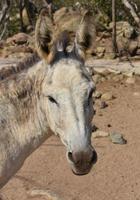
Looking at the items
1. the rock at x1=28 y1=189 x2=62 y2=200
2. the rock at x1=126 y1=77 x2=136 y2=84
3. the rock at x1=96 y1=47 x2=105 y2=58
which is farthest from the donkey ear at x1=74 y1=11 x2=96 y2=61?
the rock at x1=96 y1=47 x2=105 y2=58

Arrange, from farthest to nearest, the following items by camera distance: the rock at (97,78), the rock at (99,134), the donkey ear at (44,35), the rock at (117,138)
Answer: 1. the rock at (97,78)
2. the rock at (99,134)
3. the rock at (117,138)
4. the donkey ear at (44,35)

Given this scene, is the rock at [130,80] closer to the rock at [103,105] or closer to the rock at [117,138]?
the rock at [103,105]

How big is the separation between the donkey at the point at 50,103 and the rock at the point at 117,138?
3724 millimetres

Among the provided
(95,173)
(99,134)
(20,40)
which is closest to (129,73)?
(99,134)

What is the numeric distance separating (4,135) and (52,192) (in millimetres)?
2199

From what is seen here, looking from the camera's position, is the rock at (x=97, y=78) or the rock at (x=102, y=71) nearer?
the rock at (x=97, y=78)

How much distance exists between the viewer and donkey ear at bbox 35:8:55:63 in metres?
3.95

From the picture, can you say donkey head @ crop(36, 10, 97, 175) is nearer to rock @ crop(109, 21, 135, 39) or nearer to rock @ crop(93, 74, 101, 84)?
rock @ crop(93, 74, 101, 84)

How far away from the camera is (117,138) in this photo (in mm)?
7953

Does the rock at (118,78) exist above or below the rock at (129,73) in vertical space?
above

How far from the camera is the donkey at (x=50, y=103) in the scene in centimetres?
370

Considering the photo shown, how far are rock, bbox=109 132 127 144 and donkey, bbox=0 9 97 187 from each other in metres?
3.72

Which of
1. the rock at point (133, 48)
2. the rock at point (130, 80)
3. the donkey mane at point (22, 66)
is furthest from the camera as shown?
the rock at point (133, 48)

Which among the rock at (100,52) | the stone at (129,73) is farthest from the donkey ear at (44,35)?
the rock at (100,52)
